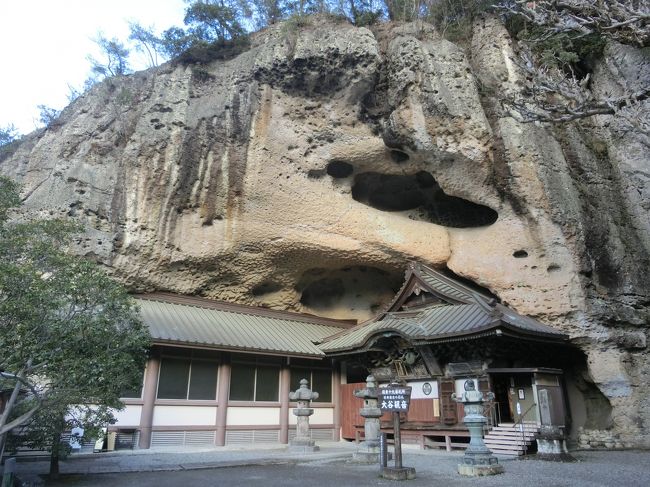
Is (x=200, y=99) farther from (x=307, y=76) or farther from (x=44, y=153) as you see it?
(x=44, y=153)

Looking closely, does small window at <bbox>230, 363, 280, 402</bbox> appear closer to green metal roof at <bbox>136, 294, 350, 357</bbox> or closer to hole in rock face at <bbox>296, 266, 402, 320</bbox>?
green metal roof at <bbox>136, 294, 350, 357</bbox>

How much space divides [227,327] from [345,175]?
6.63 meters

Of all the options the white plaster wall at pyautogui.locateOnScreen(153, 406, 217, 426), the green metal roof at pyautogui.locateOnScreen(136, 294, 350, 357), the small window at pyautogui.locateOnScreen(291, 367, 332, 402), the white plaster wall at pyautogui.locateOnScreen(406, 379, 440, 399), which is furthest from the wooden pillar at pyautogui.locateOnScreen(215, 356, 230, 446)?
the white plaster wall at pyautogui.locateOnScreen(406, 379, 440, 399)

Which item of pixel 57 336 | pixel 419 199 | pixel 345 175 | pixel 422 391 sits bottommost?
pixel 422 391

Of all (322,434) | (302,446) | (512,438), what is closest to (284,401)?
(322,434)

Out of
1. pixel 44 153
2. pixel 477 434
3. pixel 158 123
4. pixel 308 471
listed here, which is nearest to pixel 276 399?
pixel 308 471

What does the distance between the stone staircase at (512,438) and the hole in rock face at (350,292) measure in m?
7.10

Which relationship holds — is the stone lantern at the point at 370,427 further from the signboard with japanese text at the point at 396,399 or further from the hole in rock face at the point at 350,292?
the hole in rock face at the point at 350,292

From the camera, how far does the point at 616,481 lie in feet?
22.9

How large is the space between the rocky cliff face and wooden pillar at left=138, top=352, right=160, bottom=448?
2.79 metres

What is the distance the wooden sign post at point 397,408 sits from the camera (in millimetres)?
7461

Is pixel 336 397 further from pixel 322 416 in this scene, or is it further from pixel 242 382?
pixel 242 382

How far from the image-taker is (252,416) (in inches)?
549

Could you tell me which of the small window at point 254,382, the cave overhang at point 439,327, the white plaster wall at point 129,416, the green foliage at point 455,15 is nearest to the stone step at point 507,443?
the cave overhang at point 439,327
